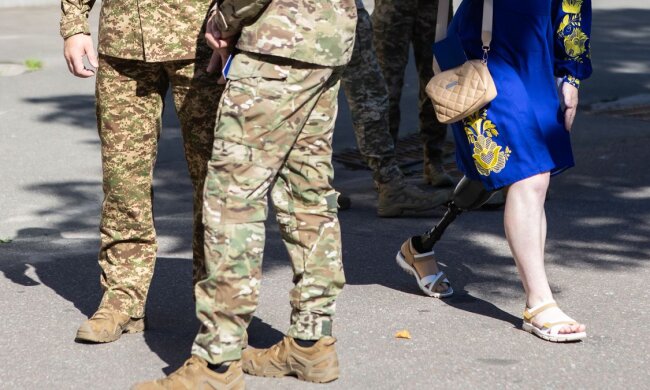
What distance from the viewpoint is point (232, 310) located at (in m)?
3.46

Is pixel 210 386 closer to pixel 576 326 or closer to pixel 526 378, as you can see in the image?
pixel 526 378

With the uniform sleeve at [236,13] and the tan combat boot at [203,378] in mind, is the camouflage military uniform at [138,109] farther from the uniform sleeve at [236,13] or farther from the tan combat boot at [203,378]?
the tan combat boot at [203,378]

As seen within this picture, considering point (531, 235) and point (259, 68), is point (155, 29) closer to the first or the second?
point (259, 68)

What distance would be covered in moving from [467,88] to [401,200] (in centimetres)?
208

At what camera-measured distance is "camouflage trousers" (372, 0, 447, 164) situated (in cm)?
651

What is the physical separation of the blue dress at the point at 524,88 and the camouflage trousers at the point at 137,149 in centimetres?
102

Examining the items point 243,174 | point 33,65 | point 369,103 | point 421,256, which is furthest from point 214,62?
point 33,65

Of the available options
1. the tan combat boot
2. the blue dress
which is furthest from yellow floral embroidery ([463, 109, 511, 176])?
the tan combat boot

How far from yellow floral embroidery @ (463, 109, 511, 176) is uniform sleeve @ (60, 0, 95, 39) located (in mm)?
1435

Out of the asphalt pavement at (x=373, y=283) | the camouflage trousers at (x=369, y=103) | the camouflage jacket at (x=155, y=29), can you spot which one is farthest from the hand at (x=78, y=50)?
the camouflage trousers at (x=369, y=103)

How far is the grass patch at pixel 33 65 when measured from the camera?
10.7m

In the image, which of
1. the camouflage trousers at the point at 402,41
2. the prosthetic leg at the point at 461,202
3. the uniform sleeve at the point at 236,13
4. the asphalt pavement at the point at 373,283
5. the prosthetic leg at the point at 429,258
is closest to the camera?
the uniform sleeve at the point at 236,13

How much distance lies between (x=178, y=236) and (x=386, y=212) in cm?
115

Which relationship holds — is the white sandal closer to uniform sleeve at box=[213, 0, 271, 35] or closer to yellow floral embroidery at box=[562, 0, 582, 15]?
yellow floral embroidery at box=[562, 0, 582, 15]
